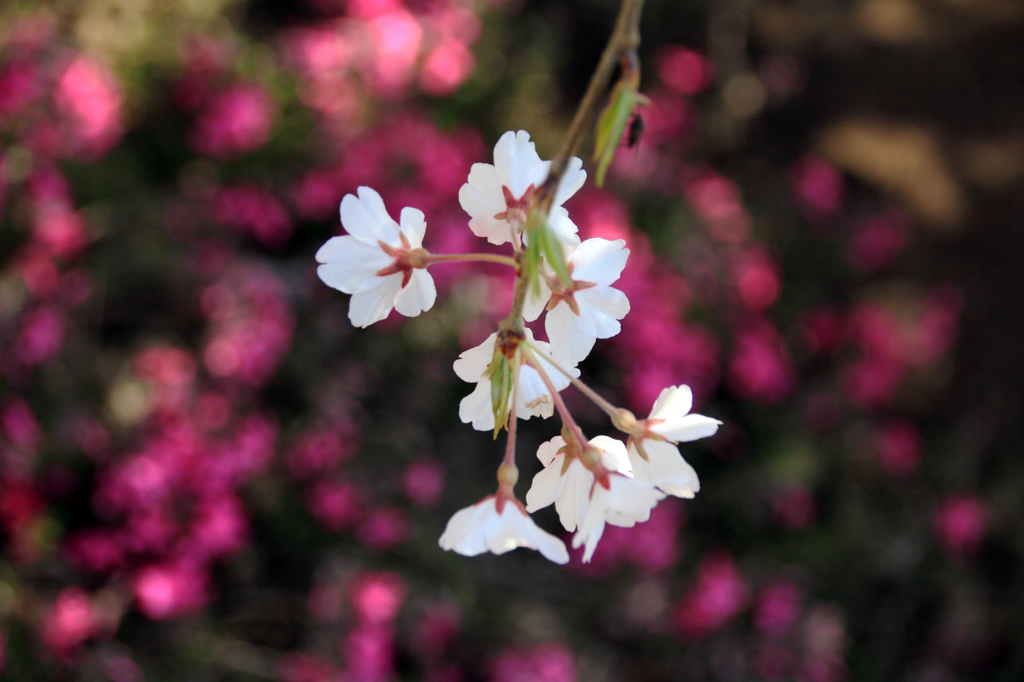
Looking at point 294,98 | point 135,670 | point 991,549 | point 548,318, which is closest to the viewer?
point 548,318

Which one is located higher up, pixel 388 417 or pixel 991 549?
pixel 388 417

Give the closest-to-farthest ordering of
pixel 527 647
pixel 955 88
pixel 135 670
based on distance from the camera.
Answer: pixel 135 670
pixel 527 647
pixel 955 88

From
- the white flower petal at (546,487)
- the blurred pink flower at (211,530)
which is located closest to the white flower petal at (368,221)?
the white flower petal at (546,487)

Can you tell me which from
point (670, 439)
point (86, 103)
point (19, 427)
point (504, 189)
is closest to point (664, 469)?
point (670, 439)

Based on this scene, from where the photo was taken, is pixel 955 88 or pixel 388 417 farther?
pixel 955 88

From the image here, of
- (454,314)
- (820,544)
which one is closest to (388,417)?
(454,314)

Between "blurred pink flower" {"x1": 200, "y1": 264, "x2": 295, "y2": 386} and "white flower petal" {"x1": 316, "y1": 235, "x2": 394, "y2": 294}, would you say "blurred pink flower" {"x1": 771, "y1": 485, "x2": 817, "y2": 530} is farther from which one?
"white flower petal" {"x1": 316, "y1": 235, "x2": 394, "y2": 294}

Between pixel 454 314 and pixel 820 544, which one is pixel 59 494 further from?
pixel 820 544
